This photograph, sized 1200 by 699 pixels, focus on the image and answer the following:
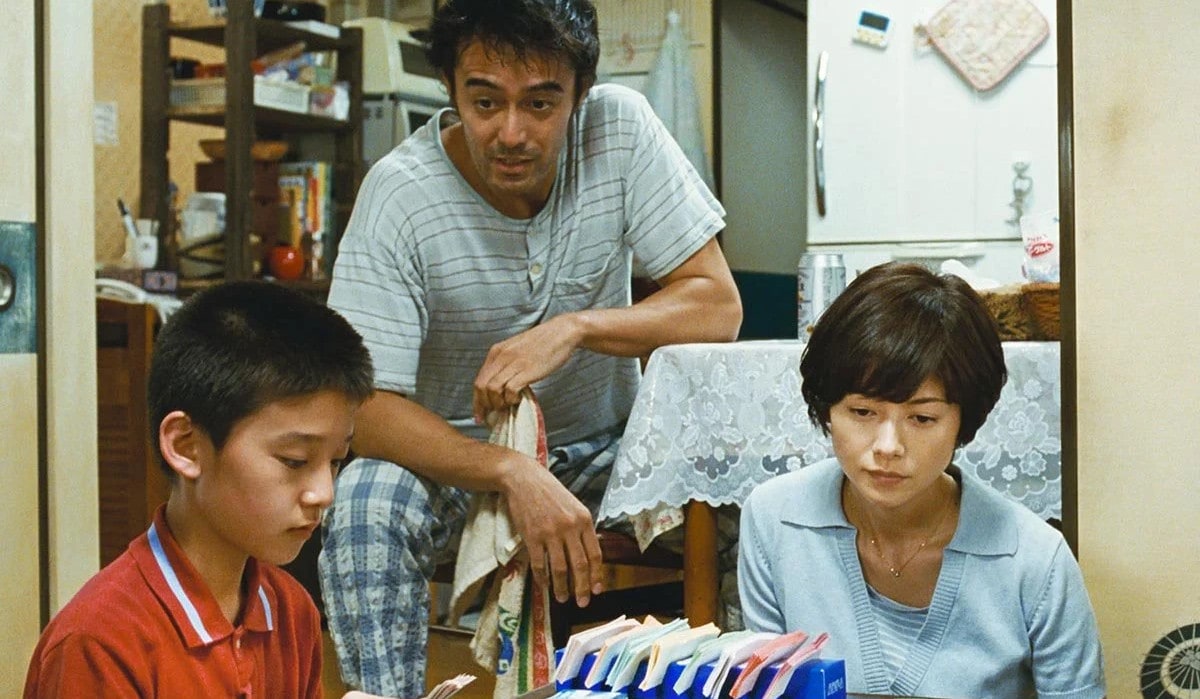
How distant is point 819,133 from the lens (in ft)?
14.3

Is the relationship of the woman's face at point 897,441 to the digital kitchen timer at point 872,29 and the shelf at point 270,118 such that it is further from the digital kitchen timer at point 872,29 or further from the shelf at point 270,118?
the shelf at point 270,118

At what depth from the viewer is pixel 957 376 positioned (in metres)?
1.51

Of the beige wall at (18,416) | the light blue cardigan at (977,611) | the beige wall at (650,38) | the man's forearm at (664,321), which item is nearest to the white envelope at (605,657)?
the light blue cardigan at (977,611)

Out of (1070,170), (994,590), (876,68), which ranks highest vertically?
(876,68)

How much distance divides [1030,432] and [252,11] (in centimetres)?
300

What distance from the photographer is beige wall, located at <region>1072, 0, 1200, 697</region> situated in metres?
1.65

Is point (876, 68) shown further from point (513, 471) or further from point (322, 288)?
point (513, 471)

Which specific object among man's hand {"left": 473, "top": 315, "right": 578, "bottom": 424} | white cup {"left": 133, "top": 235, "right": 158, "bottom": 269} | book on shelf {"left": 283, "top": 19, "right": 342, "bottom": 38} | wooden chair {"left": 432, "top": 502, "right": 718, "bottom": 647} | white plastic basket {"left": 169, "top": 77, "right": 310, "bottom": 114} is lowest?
wooden chair {"left": 432, "top": 502, "right": 718, "bottom": 647}

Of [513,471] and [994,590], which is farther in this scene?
[513,471]

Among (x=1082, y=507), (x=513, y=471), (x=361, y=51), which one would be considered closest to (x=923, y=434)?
(x=1082, y=507)

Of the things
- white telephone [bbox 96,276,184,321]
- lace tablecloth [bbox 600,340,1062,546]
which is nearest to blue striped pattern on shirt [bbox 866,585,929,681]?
lace tablecloth [bbox 600,340,1062,546]

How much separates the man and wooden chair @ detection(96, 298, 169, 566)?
147cm

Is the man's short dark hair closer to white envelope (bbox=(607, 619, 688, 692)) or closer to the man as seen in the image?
the man

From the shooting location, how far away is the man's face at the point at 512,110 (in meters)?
2.09
